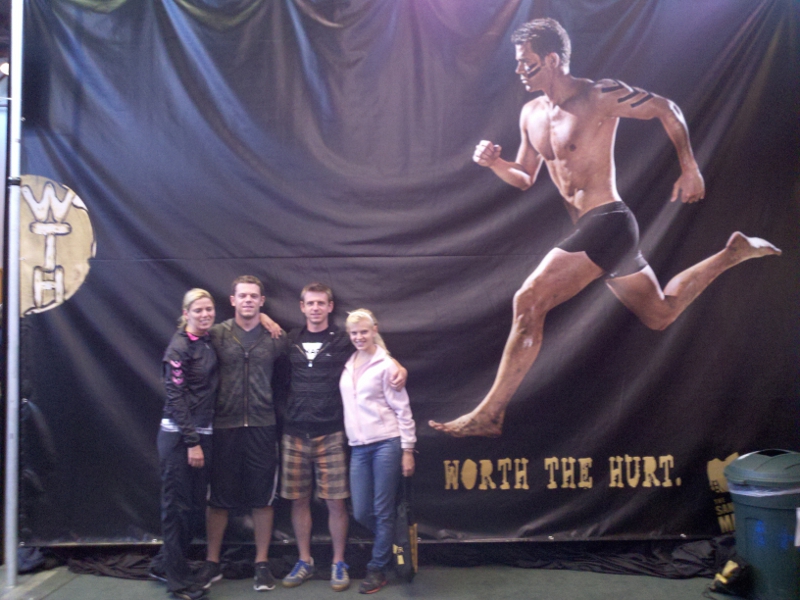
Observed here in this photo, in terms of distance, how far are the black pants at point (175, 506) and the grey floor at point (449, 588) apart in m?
0.19

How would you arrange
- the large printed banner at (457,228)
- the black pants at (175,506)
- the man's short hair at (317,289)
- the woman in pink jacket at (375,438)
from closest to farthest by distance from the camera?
the black pants at (175,506)
the woman in pink jacket at (375,438)
the man's short hair at (317,289)
the large printed banner at (457,228)

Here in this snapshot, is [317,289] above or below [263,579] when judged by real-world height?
above

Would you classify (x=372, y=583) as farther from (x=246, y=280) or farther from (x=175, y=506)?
(x=246, y=280)

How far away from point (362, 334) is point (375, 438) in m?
0.59

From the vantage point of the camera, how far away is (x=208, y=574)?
3.66m

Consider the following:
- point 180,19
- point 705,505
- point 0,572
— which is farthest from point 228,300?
point 705,505

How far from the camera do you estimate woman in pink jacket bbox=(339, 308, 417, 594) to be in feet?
11.7

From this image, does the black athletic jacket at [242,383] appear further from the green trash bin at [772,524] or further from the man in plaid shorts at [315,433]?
the green trash bin at [772,524]

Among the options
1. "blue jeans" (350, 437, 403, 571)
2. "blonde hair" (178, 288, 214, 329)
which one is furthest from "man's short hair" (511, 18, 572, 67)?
"blue jeans" (350, 437, 403, 571)

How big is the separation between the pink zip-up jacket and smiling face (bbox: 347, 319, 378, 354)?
0.09 m

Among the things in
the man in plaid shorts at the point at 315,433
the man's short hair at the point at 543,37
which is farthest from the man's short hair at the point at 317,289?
the man's short hair at the point at 543,37

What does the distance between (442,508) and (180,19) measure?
3.46m

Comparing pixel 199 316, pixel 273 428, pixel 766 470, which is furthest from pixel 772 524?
pixel 199 316

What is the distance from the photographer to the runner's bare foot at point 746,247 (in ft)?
13.1
